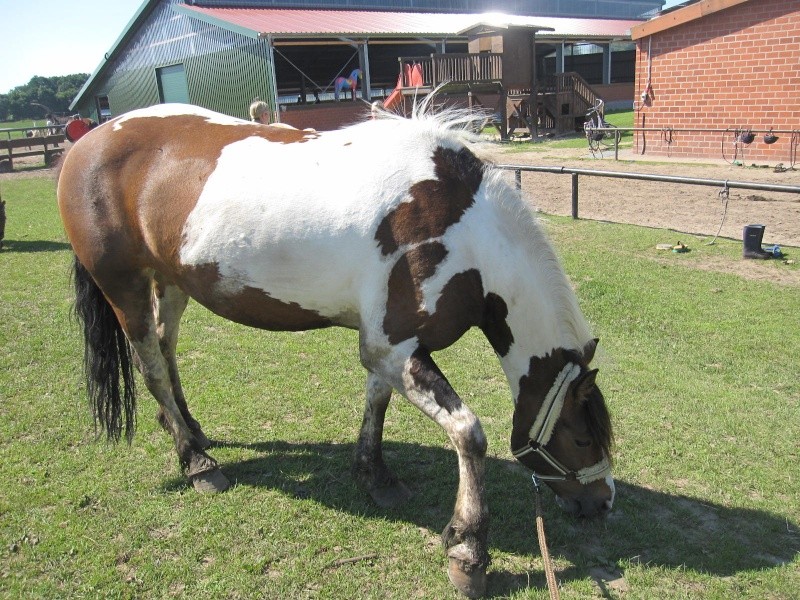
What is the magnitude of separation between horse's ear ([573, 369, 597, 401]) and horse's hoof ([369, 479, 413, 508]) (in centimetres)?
112

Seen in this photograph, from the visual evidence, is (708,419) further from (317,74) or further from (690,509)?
(317,74)

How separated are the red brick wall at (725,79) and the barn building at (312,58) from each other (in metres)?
6.15

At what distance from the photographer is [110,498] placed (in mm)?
3441

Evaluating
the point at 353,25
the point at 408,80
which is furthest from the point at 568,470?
the point at 353,25

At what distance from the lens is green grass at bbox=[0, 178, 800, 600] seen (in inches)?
110

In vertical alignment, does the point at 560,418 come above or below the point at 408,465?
above

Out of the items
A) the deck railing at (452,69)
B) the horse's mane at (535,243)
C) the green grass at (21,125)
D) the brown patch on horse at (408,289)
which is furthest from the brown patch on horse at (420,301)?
the green grass at (21,125)

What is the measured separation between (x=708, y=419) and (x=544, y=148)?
16.3m

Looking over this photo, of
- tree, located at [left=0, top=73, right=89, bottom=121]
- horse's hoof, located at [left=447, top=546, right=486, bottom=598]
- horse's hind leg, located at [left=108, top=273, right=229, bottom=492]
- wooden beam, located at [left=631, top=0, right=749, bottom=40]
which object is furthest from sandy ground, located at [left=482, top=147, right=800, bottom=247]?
tree, located at [left=0, top=73, right=89, bottom=121]

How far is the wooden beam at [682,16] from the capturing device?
1424cm


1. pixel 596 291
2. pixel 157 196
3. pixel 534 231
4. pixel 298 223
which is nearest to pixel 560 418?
pixel 534 231

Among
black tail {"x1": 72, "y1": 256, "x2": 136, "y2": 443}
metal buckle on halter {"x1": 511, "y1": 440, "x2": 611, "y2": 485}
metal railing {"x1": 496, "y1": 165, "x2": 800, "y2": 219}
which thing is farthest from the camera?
metal railing {"x1": 496, "y1": 165, "x2": 800, "y2": 219}

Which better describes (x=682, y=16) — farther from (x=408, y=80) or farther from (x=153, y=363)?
(x=153, y=363)

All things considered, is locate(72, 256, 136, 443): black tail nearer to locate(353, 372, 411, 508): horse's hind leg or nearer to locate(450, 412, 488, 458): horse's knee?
locate(353, 372, 411, 508): horse's hind leg
